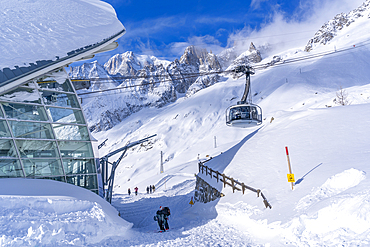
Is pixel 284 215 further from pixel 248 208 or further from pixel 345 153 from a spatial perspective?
pixel 345 153

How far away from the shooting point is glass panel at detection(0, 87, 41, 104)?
40.0 feet

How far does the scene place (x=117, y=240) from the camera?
9.68 metres

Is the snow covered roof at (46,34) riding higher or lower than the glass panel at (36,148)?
higher

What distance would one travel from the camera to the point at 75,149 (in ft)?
48.3

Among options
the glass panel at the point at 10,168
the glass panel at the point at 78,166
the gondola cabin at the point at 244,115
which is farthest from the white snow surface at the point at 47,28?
the gondola cabin at the point at 244,115

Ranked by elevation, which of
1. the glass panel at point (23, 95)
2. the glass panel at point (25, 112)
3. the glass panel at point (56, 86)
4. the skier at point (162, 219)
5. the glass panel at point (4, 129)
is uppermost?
the glass panel at point (56, 86)

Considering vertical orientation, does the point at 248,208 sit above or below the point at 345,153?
below

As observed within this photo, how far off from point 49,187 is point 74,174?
3.15 metres

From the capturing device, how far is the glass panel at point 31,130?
12375 mm

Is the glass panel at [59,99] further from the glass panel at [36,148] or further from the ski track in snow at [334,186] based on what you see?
the ski track in snow at [334,186]

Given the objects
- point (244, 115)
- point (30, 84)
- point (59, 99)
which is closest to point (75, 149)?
point (59, 99)

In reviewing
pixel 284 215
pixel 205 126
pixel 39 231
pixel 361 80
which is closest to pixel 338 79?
pixel 361 80

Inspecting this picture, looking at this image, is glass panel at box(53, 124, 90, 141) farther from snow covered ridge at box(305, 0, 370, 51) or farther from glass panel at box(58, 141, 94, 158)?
snow covered ridge at box(305, 0, 370, 51)

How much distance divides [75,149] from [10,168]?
3.35 meters
